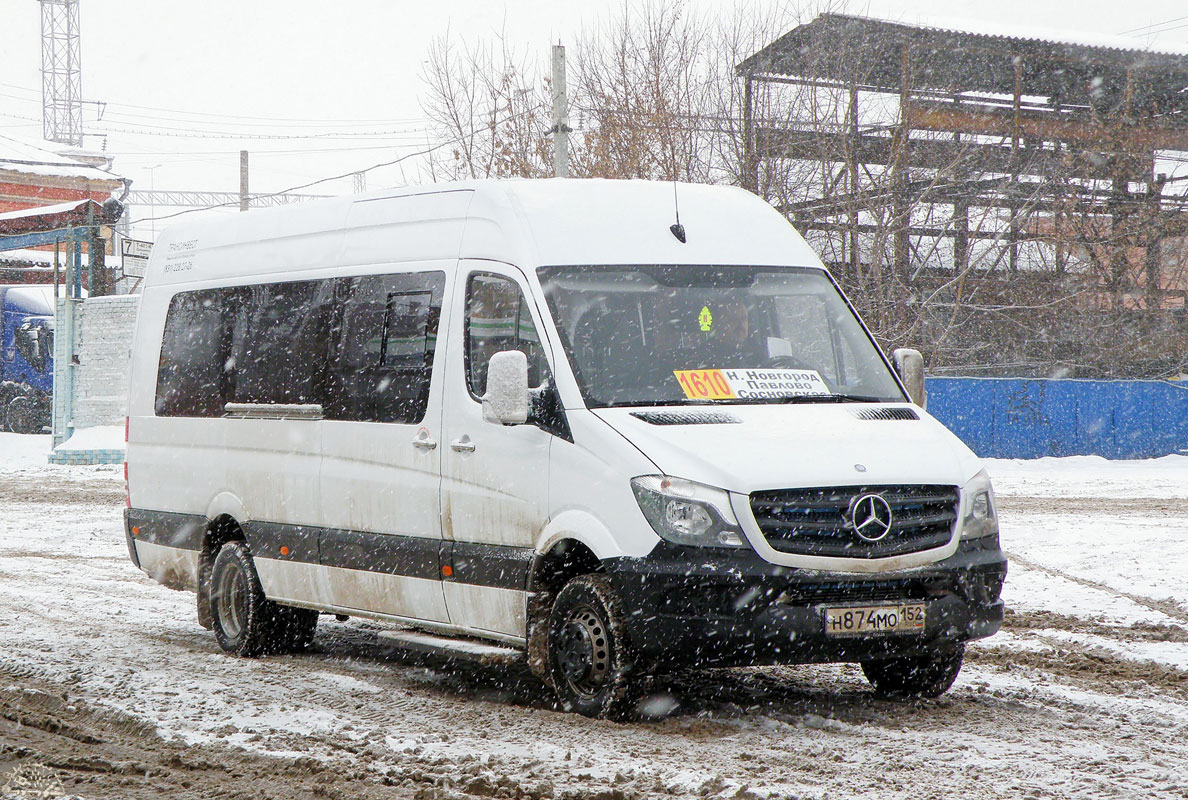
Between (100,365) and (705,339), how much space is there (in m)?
21.5

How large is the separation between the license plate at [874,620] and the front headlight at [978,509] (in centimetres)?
44

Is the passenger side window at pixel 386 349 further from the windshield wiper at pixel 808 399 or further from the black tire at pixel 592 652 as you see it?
the windshield wiper at pixel 808 399

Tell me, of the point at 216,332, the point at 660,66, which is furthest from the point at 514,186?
the point at 660,66

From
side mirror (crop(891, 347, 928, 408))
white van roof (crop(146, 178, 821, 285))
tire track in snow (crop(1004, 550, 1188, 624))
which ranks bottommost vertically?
tire track in snow (crop(1004, 550, 1188, 624))

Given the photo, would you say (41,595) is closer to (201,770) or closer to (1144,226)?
(201,770)

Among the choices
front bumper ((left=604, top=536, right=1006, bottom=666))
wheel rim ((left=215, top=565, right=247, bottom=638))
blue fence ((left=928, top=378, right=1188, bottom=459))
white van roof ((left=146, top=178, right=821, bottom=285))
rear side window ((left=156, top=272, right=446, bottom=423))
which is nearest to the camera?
front bumper ((left=604, top=536, right=1006, bottom=666))

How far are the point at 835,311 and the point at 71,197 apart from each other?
51.3m

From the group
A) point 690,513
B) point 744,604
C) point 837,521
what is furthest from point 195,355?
point 837,521

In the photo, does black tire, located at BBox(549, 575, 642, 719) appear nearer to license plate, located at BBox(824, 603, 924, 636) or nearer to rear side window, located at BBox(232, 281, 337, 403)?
license plate, located at BBox(824, 603, 924, 636)

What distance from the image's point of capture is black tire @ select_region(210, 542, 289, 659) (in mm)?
8367

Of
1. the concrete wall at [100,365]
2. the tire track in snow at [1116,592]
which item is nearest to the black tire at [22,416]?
the concrete wall at [100,365]

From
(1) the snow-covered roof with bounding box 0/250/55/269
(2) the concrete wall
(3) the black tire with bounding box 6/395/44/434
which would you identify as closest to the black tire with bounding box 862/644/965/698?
(2) the concrete wall

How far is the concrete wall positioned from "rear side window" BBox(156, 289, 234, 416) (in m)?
17.4

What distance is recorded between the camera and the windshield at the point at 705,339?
253 inches
